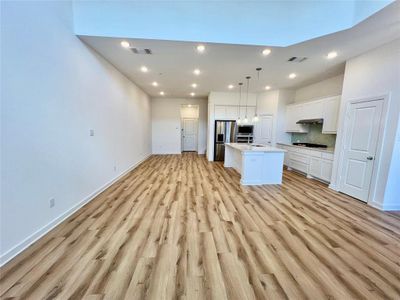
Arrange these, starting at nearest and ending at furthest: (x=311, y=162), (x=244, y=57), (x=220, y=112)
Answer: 1. (x=244, y=57)
2. (x=311, y=162)
3. (x=220, y=112)

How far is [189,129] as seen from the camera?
31.2 feet

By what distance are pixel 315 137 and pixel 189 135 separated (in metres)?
6.00

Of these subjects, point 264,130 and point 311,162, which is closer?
point 311,162

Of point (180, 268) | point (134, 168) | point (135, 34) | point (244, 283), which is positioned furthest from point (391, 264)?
point (134, 168)

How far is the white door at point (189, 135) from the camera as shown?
31.0 feet

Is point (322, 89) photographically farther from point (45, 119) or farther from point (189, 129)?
point (45, 119)

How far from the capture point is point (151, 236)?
217 centimetres

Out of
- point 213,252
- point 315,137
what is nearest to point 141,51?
point 213,252

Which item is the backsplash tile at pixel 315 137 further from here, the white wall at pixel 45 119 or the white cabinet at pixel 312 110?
the white wall at pixel 45 119

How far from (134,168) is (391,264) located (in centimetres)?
581

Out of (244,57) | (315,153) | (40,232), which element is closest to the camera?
(40,232)

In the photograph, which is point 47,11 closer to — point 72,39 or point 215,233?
point 72,39

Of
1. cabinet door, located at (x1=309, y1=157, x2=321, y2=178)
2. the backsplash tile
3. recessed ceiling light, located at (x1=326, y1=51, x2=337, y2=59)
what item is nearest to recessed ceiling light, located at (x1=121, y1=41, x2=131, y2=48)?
recessed ceiling light, located at (x1=326, y1=51, x2=337, y2=59)

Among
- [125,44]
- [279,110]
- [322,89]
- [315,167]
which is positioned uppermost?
[125,44]
